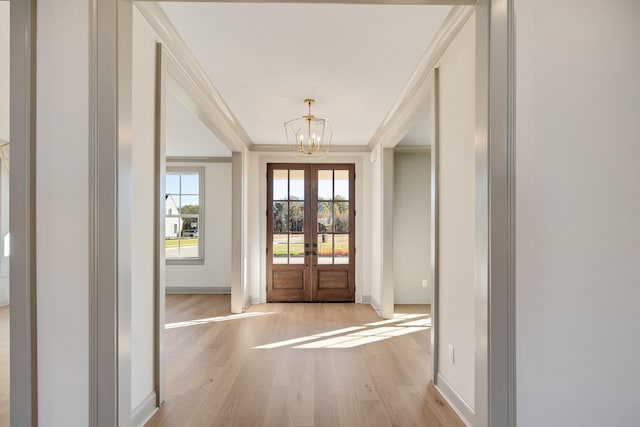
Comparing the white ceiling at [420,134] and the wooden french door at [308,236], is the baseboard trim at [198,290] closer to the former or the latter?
the wooden french door at [308,236]

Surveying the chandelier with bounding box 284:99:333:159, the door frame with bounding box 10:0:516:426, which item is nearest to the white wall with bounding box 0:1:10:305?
the door frame with bounding box 10:0:516:426

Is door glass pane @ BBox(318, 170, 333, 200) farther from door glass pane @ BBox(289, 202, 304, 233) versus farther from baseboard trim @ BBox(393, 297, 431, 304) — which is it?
baseboard trim @ BBox(393, 297, 431, 304)

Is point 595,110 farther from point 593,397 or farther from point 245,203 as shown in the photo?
point 245,203

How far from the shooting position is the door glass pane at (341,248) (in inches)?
262

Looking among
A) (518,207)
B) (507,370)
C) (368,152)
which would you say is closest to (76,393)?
(507,370)

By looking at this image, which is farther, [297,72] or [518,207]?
[297,72]

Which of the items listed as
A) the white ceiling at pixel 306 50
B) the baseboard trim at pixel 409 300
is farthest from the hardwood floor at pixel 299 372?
the white ceiling at pixel 306 50

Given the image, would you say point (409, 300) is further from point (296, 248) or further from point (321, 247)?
point (296, 248)

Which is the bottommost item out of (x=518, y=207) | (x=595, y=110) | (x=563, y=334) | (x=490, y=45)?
(x=563, y=334)

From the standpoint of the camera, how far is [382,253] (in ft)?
18.0

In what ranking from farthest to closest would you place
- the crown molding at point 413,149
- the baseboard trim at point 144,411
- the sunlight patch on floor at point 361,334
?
the crown molding at point 413,149 → the sunlight patch on floor at point 361,334 → the baseboard trim at point 144,411

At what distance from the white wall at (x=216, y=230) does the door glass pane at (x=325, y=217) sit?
2.05 metres

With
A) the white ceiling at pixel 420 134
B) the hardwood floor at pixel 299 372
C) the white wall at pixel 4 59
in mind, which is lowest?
the hardwood floor at pixel 299 372

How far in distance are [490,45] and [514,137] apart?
452 mm
